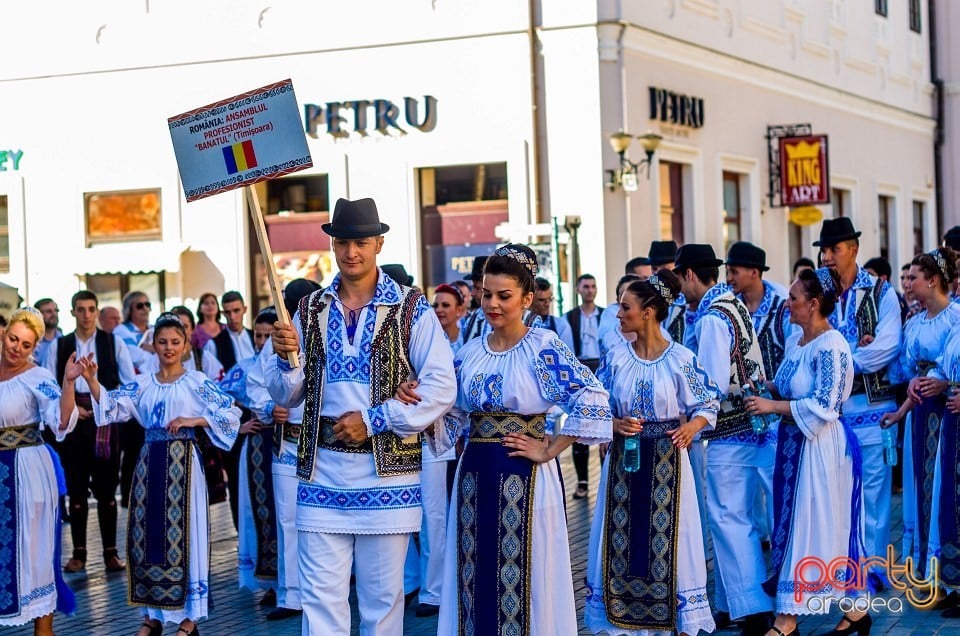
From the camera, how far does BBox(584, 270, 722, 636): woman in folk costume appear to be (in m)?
7.84

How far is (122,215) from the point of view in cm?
2252

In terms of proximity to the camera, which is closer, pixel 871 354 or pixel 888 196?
pixel 871 354

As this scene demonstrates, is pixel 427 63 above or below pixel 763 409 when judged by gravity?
above

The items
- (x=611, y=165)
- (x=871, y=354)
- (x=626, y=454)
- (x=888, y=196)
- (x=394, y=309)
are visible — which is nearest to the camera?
(x=394, y=309)

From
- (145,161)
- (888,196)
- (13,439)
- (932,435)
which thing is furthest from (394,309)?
(888,196)

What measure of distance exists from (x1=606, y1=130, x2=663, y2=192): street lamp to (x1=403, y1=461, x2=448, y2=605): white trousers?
10.3 meters

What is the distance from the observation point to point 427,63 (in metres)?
21.0

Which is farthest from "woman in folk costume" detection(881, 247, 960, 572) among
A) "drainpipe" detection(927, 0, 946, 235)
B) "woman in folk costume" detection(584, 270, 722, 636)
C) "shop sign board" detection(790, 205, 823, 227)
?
"drainpipe" detection(927, 0, 946, 235)

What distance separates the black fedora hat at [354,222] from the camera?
22.1 ft

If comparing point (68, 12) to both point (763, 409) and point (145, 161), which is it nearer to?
point (145, 161)

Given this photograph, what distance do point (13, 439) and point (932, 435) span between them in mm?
5137

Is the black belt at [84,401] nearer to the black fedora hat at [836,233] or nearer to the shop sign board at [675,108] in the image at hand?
the black fedora hat at [836,233]

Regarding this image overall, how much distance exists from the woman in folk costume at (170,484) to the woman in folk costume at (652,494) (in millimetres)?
2257

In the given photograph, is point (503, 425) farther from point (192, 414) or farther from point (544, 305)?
point (544, 305)
